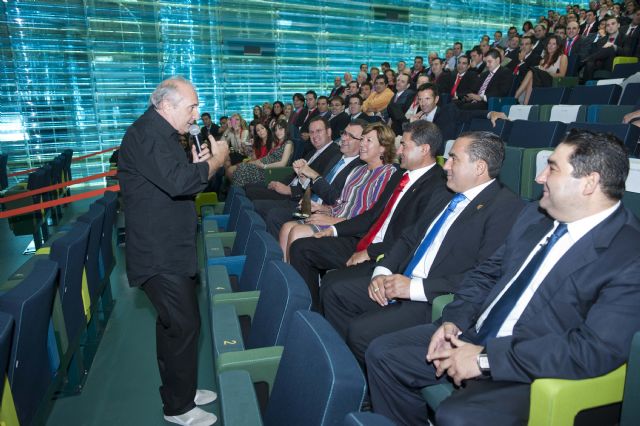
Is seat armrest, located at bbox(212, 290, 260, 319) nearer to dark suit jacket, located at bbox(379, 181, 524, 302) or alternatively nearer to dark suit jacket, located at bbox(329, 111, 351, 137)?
dark suit jacket, located at bbox(379, 181, 524, 302)

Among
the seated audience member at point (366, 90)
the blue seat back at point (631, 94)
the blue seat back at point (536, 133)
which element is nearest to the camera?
the blue seat back at point (536, 133)

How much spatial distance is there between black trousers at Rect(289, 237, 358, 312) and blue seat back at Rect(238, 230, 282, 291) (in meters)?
0.47

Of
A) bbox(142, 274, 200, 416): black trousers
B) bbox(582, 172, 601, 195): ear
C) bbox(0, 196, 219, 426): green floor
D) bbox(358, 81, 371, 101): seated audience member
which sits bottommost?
bbox(0, 196, 219, 426): green floor

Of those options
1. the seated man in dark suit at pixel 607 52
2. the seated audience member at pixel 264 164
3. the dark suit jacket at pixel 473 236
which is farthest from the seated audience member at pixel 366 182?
the seated man in dark suit at pixel 607 52

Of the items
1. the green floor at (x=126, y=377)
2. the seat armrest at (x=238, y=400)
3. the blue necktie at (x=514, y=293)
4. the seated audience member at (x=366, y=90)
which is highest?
the seated audience member at (x=366, y=90)

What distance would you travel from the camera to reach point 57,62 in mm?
8812

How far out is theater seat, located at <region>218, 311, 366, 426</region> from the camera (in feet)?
2.93

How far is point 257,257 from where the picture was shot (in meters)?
2.06

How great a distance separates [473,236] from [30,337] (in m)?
1.64

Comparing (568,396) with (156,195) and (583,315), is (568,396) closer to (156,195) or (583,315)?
(583,315)

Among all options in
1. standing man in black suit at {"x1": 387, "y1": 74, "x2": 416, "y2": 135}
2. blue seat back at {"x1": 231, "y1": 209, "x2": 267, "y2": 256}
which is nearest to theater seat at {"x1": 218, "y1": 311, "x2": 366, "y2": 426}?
blue seat back at {"x1": 231, "y1": 209, "x2": 267, "y2": 256}

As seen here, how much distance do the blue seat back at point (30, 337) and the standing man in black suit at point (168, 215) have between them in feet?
1.00

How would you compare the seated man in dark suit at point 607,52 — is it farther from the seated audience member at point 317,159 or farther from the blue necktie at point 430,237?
the blue necktie at point 430,237

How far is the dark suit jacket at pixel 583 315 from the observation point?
119 cm
